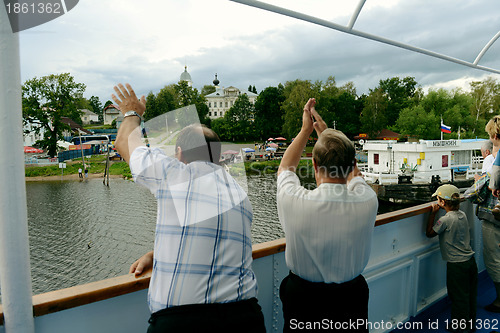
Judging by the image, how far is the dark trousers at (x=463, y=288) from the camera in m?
1.60

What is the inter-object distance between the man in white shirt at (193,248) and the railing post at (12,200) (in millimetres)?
232

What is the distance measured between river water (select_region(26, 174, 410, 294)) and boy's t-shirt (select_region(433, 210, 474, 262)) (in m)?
9.48

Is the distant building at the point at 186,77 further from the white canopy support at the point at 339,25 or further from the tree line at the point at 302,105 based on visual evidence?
the white canopy support at the point at 339,25

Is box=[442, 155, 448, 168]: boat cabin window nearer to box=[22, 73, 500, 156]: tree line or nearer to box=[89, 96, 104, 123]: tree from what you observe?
box=[22, 73, 500, 156]: tree line

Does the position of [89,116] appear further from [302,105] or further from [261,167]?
[302,105]

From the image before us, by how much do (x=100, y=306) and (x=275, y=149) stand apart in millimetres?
4668

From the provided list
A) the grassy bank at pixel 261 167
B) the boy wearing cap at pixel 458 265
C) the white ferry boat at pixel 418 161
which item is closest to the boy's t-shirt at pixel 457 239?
the boy wearing cap at pixel 458 265

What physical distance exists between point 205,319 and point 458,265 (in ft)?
5.08

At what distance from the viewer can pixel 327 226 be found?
2.66 ft

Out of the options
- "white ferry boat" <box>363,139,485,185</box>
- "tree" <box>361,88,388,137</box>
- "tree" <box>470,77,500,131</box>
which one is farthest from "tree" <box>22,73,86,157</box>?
"tree" <box>470,77,500,131</box>

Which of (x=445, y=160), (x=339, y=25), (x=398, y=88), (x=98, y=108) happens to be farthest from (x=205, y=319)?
(x=398, y=88)

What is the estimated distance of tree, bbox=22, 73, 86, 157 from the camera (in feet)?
20.4

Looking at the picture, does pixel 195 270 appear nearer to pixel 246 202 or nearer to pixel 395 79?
pixel 246 202

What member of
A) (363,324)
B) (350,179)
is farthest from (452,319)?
(350,179)
